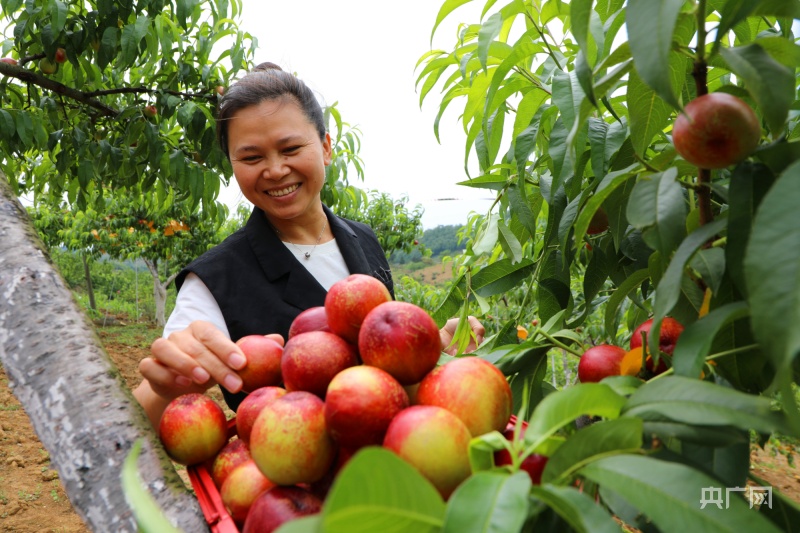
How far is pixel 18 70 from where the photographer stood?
317 cm

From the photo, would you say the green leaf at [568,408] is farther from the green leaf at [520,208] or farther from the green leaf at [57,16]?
the green leaf at [57,16]

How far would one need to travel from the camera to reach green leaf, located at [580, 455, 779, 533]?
1.42 feet

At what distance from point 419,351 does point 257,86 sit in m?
1.40

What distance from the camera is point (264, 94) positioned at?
187 centimetres

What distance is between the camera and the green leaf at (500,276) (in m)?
1.15

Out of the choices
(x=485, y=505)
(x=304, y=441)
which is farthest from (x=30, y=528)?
(x=485, y=505)

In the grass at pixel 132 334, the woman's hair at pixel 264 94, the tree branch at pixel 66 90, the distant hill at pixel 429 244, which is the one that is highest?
the tree branch at pixel 66 90

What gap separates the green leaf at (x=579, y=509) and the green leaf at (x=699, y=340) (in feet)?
0.59

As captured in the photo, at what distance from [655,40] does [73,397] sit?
2.71ft

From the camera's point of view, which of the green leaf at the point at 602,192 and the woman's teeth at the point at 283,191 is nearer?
the green leaf at the point at 602,192

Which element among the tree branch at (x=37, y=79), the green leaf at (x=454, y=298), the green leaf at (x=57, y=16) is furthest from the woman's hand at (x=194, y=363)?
the tree branch at (x=37, y=79)

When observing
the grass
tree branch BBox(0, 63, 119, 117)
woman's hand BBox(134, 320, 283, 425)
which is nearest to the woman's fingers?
woman's hand BBox(134, 320, 283, 425)

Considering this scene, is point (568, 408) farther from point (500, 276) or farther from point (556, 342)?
point (500, 276)

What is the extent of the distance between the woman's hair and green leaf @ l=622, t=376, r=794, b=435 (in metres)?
1.61
